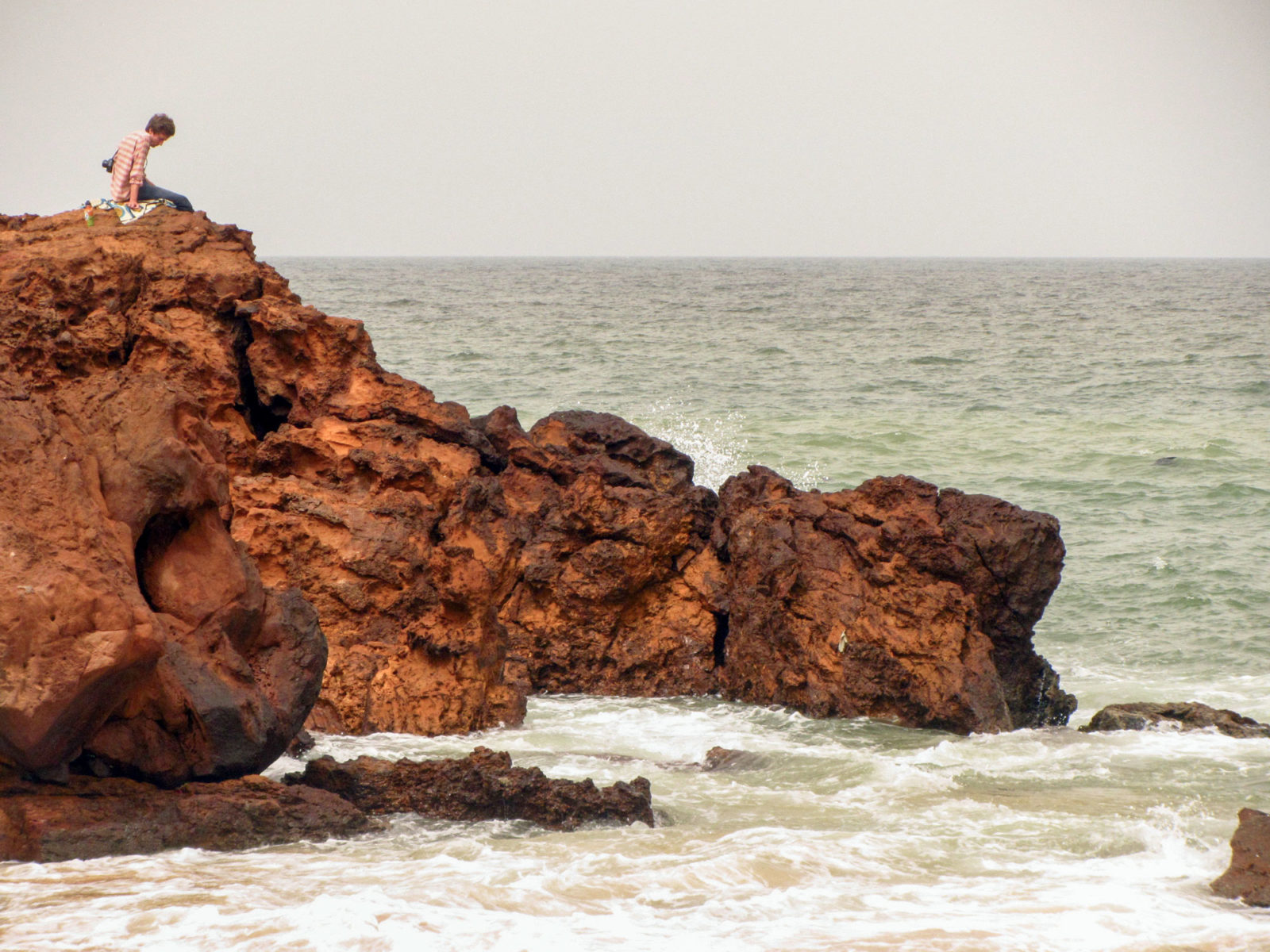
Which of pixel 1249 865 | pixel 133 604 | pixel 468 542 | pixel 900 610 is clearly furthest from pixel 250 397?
pixel 1249 865

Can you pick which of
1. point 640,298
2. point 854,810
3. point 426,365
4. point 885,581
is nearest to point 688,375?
point 426,365

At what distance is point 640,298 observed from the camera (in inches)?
2309

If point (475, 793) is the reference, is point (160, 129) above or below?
above

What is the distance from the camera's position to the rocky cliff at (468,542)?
7438 mm

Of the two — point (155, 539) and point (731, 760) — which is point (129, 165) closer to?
point (155, 539)

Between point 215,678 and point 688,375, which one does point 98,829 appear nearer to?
point 215,678

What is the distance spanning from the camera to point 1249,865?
5.00 meters

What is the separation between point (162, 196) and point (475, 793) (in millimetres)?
6202

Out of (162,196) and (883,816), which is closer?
(883,816)

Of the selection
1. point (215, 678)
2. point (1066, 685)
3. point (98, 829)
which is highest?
point (215, 678)

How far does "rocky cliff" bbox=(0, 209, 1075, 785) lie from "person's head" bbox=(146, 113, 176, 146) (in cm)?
69

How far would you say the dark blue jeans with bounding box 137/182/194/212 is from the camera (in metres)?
9.86

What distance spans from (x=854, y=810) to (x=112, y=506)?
3.60 meters

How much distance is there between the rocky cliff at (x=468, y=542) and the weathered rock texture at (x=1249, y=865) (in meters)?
3.01
